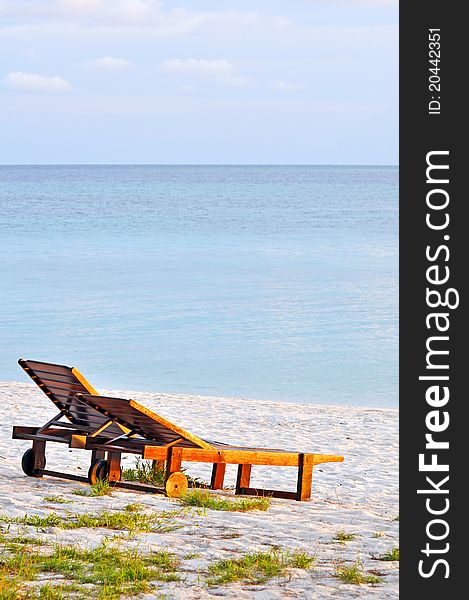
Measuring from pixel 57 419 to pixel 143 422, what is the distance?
859mm

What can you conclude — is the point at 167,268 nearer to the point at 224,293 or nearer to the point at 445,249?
the point at 224,293

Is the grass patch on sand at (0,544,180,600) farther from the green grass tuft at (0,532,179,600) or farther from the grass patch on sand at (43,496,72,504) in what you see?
the grass patch on sand at (43,496,72,504)

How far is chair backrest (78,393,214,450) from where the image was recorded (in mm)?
6867

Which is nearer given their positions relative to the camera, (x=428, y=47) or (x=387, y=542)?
(x=428, y=47)

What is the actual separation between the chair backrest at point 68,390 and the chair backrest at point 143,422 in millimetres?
343

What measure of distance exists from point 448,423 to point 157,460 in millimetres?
4678

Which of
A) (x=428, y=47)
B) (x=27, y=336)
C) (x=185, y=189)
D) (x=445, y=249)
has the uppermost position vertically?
(x=185, y=189)

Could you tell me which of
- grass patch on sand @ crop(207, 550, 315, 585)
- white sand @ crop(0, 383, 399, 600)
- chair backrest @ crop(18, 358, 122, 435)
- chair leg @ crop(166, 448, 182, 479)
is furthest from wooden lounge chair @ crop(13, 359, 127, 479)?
grass patch on sand @ crop(207, 550, 315, 585)

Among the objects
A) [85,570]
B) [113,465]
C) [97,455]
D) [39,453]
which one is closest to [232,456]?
[113,465]

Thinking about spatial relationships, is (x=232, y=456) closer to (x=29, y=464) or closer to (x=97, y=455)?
(x=97, y=455)

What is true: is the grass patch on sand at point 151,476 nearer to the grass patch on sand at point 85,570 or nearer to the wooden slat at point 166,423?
the wooden slat at point 166,423

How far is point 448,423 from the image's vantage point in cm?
287

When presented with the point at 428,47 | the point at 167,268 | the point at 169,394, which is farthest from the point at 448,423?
the point at 167,268

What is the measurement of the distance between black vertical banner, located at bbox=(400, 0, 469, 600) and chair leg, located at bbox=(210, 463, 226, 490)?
472cm
